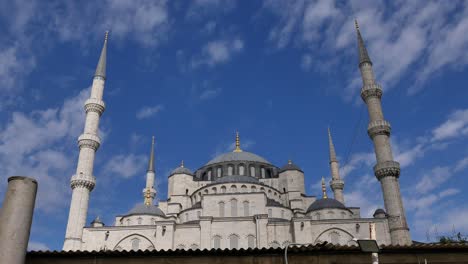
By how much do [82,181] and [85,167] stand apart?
111 centimetres

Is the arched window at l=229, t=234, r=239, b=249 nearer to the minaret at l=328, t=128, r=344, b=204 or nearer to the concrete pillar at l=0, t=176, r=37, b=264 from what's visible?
the minaret at l=328, t=128, r=344, b=204

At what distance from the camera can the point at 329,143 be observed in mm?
39438

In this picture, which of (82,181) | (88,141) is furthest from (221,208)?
(88,141)

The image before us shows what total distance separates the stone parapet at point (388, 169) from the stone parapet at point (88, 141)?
1723 centimetres

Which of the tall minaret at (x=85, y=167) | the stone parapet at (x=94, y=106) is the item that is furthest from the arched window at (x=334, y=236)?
the stone parapet at (x=94, y=106)

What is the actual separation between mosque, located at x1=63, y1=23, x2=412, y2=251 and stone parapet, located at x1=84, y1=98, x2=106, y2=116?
6cm

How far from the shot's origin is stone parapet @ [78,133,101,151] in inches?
1096

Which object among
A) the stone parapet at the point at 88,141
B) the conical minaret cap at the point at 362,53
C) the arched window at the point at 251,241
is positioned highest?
the conical minaret cap at the point at 362,53

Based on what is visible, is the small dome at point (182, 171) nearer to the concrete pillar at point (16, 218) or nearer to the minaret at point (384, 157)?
the minaret at point (384, 157)

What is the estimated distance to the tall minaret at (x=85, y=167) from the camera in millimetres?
25391

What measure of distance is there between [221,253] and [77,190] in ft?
67.2

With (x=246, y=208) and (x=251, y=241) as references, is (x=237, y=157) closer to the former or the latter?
(x=246, y=208)

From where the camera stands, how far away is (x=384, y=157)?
85.1 feet

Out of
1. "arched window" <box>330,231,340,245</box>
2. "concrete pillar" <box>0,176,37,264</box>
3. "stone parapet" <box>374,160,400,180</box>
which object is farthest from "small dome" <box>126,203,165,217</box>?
"concrete pillar" <box>0,176,37,264</box>
